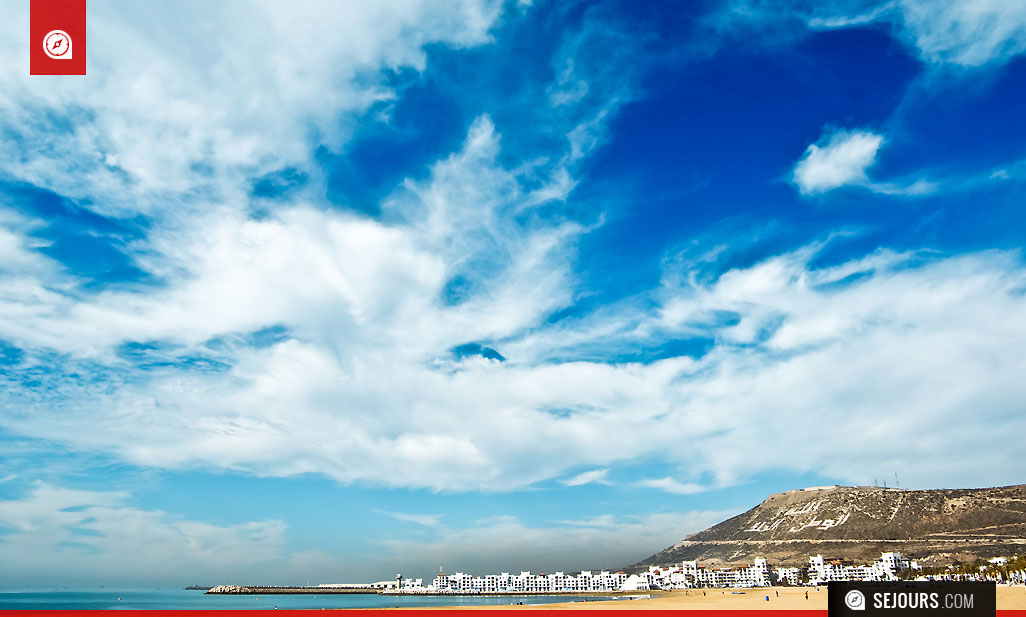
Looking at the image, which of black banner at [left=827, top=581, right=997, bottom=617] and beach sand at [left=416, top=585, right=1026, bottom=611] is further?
beach sand at [left=416, top=585, right=1026, bottom=611]

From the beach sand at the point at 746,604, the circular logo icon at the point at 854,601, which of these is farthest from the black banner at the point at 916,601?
the beach sand at the point at 746,604

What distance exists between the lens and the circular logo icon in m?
10.8

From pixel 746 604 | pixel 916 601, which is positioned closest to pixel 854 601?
pixel 916 601

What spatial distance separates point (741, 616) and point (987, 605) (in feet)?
157

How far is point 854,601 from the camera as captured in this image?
10.8m

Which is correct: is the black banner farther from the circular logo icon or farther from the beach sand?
the beach sand

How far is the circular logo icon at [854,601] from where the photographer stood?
1077 centimetres

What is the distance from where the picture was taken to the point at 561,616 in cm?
5634

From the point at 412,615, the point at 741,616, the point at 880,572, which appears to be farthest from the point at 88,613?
the point at 880,572

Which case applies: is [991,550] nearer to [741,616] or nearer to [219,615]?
[741,616]

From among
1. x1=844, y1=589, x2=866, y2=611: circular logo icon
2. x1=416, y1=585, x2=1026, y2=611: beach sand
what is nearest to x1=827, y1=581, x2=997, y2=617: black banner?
x1=844, y1=589, x2=866, y2=611: circular logo icon

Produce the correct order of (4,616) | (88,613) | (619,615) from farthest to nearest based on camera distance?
(619,615) → (88,613) → (4,616)

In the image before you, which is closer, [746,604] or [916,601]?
[916,601]

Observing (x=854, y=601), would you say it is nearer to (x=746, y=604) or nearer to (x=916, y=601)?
(x=916, y=601)
